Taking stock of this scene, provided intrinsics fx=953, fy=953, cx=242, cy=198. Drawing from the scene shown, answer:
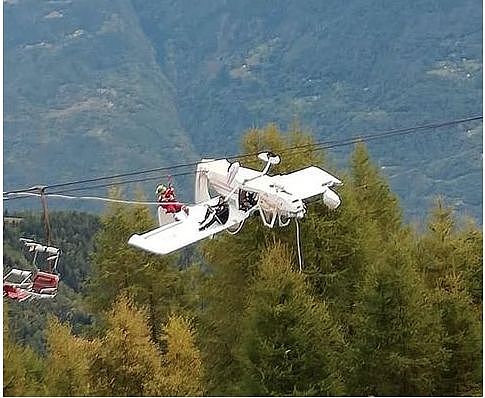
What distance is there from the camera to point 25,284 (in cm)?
1428

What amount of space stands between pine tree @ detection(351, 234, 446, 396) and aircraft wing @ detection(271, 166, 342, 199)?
479cm

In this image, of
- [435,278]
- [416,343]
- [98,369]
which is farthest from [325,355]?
[98,369]

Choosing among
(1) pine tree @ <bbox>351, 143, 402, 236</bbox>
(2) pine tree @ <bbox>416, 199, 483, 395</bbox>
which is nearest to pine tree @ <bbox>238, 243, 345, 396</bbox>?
(2) pine tree @ <bbox>416, 199, 483, 395</bbox>

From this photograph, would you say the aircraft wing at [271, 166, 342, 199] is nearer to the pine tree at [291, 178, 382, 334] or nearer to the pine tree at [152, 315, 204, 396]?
the pine tree at [291, 178, 382, 334]

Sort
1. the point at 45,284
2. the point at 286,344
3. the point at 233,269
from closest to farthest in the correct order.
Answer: the point at 45,284
the point at 286,344
the point at 233,269

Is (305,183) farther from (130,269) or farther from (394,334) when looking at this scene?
(130,269)

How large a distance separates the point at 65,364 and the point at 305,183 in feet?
34.2

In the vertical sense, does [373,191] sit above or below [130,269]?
above

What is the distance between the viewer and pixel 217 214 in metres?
13.2

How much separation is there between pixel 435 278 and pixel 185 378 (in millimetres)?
6462

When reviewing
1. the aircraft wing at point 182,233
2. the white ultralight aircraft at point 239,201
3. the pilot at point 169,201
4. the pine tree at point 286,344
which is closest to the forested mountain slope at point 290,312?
the pine tree at point 286,344

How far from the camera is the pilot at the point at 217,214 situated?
1297cm

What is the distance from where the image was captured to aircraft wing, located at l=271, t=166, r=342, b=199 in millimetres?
13242

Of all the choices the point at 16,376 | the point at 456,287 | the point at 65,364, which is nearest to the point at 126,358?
the point at 65,364
